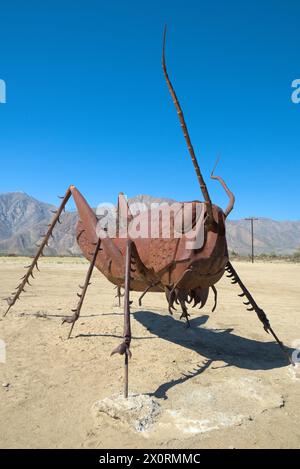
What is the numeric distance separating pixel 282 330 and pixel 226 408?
3.86 metres

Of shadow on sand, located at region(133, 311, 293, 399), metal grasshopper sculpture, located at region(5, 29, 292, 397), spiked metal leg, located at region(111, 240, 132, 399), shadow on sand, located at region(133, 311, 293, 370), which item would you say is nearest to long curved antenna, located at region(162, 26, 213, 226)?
metal grasshopper sculpture, located at region(5, 29, 292, 397)

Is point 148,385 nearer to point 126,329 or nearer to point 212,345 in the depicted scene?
point 126,329

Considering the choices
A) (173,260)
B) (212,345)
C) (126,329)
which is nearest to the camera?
(126,329)

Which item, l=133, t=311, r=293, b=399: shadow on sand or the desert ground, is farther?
l=133, t=311, r=293, b=399: shadow on sand

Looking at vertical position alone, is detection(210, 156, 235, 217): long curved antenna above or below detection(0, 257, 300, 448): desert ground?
above

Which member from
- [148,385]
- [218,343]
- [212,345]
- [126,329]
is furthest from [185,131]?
[218,343]

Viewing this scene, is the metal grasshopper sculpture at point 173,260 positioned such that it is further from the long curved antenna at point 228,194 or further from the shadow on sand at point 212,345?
the shadow on sand at point 212,345

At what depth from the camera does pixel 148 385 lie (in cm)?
388

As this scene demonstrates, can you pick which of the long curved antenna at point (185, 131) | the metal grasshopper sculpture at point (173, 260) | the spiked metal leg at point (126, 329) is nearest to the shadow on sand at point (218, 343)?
the metal grasshopper sculpture at point (173, 260)

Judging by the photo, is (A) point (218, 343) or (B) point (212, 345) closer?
(B) point (212, 345)

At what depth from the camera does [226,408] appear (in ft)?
11.1

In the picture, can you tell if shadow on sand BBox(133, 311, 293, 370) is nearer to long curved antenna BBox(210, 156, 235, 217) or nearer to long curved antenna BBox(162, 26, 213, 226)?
long curved antenna BBox(210, 156, 235, 217)

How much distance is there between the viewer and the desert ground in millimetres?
2922
